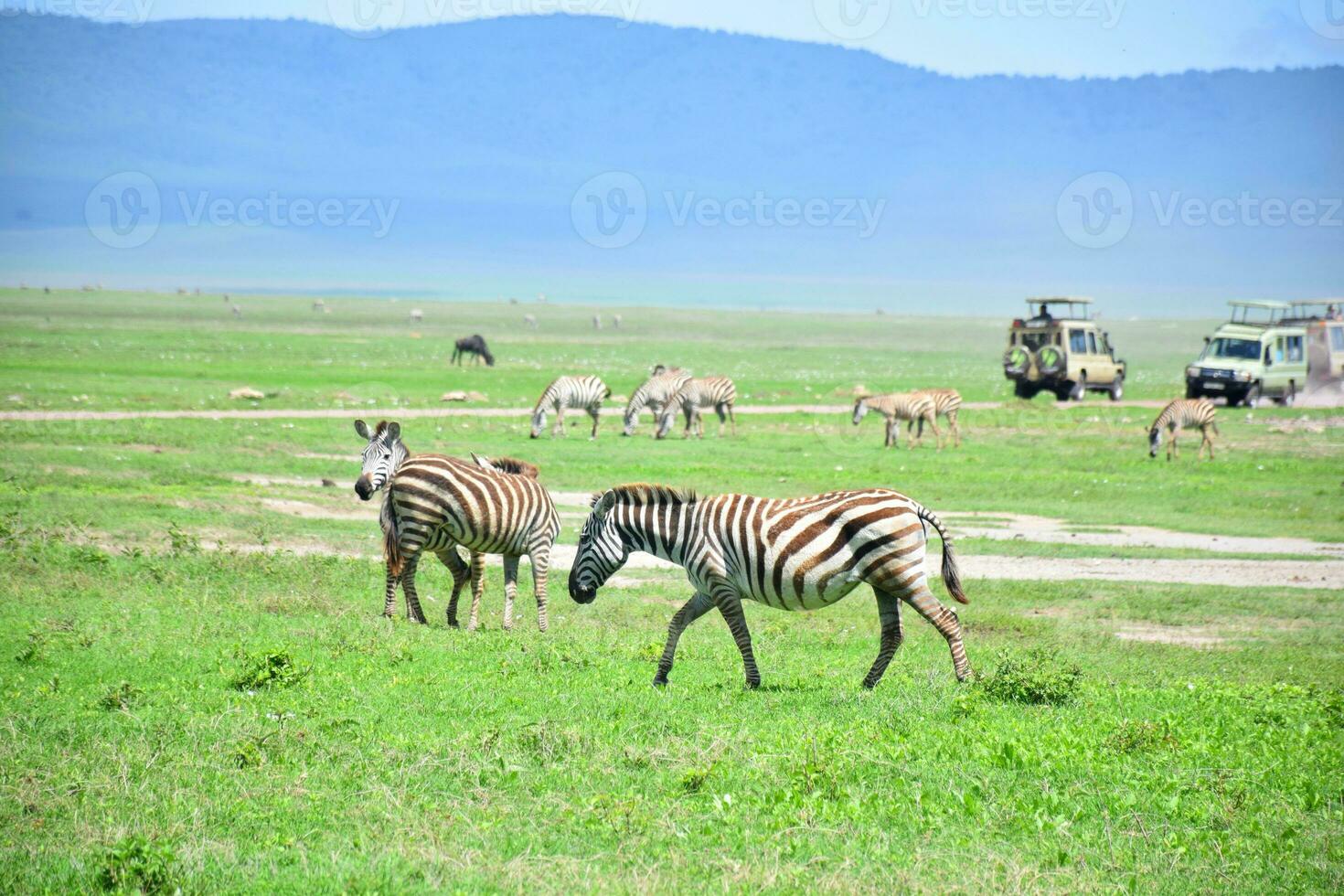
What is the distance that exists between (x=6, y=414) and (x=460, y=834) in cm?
3160

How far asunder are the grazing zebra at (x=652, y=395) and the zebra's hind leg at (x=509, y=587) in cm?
2242

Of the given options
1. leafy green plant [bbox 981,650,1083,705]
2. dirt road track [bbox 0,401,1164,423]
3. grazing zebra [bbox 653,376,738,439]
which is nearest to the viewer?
leafy green plant [bbox 981,650,1083,705]

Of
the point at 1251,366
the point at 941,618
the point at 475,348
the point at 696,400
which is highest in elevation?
the point at 475,348

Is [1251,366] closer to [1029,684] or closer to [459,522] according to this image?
[459,522]

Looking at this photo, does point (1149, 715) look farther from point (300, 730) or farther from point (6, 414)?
point (6, 414)

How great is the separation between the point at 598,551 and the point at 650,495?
744mm

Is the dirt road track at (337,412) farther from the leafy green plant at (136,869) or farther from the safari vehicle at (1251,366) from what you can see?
the leafy green plant at (136,869)

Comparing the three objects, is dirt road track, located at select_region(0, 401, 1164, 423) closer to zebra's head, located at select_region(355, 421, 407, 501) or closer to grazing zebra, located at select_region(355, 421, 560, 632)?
zebra's head, located at select_region(355, 421, 407, 501)

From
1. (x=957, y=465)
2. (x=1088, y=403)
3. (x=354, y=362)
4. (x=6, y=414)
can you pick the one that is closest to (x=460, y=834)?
(x=957, y=465)

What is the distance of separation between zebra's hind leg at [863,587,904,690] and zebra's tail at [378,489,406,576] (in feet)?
17.9

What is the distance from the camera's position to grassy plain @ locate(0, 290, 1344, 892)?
7.56 m

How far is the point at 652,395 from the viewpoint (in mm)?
38562

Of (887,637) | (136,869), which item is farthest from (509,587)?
(136,869)

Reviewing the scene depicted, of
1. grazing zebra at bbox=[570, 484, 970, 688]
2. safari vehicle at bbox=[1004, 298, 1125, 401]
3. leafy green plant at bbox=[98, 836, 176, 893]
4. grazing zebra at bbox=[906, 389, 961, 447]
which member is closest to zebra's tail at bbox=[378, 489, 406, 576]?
grazing zebra at bbox=[570, 484, 970, 688]
